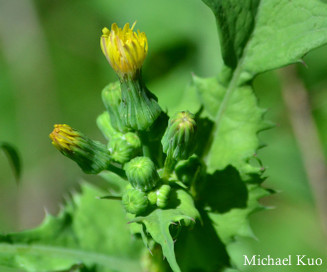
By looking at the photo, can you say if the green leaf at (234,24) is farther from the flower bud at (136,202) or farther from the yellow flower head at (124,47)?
the flower bud at (136,202)

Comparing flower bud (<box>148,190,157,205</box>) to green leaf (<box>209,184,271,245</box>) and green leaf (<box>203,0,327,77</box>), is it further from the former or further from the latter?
green leaf (<box>203,0,327,77</box>)

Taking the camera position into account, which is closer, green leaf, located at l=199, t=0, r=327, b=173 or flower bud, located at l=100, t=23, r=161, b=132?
flower bud, located at l=100, t=23, r=161, b=132

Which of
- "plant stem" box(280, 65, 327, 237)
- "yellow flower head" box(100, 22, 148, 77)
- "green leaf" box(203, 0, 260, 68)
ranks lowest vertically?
"yellow flower head" box(100, 22, 148, 77)

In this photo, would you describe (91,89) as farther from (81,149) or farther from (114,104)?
(81,149)

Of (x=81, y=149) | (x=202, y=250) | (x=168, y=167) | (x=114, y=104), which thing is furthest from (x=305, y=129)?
(x=81, y=149)

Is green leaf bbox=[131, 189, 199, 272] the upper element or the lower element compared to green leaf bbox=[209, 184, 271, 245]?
lower

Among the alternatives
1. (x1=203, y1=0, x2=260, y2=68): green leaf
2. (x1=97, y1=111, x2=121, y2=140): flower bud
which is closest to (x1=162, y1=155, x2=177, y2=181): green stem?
(x1=97, y1=111, x2=121, y2=140): flower bud
